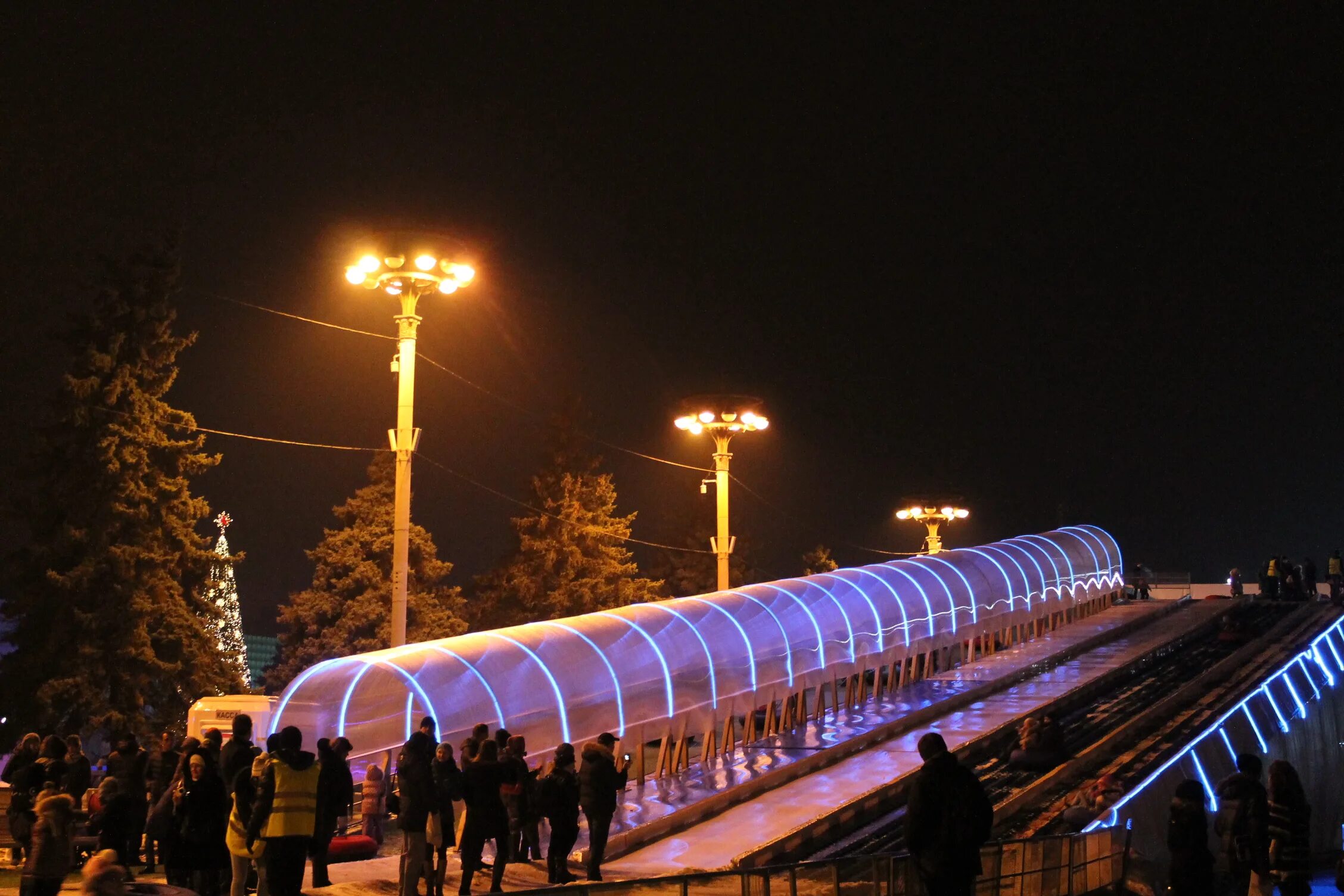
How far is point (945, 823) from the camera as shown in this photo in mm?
8188

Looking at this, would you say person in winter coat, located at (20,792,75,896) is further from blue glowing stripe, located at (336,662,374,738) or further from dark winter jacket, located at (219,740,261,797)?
blue glowing stripe, located at (336,662,374,738)

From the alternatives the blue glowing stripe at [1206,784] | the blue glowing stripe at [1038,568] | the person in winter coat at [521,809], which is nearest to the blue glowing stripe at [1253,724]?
the blue glowing stripe at [1206,784]

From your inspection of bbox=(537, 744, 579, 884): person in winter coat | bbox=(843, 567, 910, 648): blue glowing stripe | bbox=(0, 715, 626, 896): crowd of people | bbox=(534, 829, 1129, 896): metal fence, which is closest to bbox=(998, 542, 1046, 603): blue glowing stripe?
bbox=(843, 567, 910, 648): blue glowing stripe

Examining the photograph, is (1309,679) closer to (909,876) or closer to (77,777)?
(909,876)

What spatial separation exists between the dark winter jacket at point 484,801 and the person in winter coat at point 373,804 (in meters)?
3.14

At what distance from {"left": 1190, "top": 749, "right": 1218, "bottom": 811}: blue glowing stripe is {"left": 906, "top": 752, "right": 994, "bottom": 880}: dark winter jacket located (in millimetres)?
10832

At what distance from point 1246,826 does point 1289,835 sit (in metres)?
0.32

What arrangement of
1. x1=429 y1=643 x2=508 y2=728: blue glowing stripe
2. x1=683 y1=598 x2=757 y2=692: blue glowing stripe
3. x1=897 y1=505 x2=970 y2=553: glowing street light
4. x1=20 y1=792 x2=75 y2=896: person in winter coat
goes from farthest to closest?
x1=897 y1=505 x2=970 y2=553: glowing street light, x1=683 y1=598 x2=757 y2=692: blue glowing stripe, x1=429 y1=643 x2=508 y2=728: blue glowing stripe, x1=20 y1=792 x2=75 y2=896: person in winter coat

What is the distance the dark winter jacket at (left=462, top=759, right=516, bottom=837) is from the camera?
11992 millimetres

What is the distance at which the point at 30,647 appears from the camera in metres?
26.8

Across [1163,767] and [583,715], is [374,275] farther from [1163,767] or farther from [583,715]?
[1163,767]

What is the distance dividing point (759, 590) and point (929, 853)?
59.6 feet

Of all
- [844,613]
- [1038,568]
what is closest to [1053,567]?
[1038,568]

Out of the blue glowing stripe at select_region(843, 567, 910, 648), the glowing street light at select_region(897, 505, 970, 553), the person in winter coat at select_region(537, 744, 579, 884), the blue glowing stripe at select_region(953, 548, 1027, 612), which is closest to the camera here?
the person in winter coat at select_region(537, 744, 579, 884)
